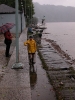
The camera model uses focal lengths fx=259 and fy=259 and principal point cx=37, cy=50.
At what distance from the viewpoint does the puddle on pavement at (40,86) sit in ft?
27.9

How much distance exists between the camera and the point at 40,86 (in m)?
9.62

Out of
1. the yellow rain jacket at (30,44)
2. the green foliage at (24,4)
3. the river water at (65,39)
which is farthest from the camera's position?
the green foliage at (24,4)

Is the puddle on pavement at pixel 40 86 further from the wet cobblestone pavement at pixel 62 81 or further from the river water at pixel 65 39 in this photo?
the river water at pixel 65 39

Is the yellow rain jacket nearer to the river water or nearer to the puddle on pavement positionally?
the puddle on pavement

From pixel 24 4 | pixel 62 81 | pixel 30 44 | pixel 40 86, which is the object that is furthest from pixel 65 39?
pixel 40 86

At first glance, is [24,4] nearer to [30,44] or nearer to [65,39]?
[65,39]

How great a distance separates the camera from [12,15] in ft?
112

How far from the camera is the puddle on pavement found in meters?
8.52

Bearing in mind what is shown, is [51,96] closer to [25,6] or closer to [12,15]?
[12,15]

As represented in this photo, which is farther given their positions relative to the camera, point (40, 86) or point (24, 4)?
point (24, 4)

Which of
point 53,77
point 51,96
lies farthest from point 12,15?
point 51,96

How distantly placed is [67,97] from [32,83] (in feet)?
6.78

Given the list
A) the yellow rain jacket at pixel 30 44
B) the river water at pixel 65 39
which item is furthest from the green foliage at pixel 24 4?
the yellow rain jacket at pixel 30 44

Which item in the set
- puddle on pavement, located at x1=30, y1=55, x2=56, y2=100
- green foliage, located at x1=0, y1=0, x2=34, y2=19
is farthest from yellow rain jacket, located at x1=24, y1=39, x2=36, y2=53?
green foliage, located at x1=0, y1=0, x2=34, y2=19
